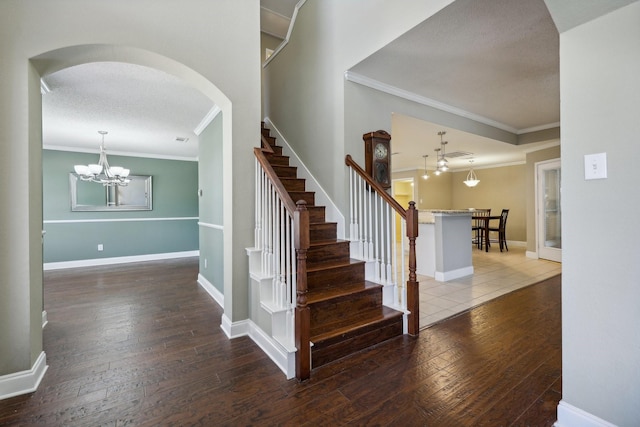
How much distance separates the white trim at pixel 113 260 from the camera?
547 centimetres

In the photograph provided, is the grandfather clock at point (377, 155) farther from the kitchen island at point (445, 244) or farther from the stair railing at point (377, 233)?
the kitchen island at point (445, 244)

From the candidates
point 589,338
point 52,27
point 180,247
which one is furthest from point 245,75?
point 180,247

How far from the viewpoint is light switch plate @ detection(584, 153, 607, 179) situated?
1.31 meters

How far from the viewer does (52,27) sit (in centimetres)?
183

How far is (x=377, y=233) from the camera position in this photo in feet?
10.0

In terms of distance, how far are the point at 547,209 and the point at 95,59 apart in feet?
25.4

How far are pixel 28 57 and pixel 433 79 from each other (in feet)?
11.9

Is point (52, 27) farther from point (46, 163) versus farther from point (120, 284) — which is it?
point (46, 163)

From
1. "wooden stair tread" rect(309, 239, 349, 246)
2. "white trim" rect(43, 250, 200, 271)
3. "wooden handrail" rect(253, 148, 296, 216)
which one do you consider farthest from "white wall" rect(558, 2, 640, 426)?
"white trim" rect(43, 250, 200, 271)

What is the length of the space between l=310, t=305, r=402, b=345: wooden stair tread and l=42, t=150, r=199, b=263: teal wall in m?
5.80

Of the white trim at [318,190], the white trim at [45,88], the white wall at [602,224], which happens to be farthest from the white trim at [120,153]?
the white wall at [602,224]

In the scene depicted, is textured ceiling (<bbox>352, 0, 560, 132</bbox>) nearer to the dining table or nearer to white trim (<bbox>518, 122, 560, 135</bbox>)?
white trim (<bbox>518, 122, 560, 135</bbox>)

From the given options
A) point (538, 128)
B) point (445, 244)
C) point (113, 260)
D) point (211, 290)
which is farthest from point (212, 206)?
point (538, 128)

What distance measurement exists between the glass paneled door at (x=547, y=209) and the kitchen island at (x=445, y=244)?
2.63 metres
